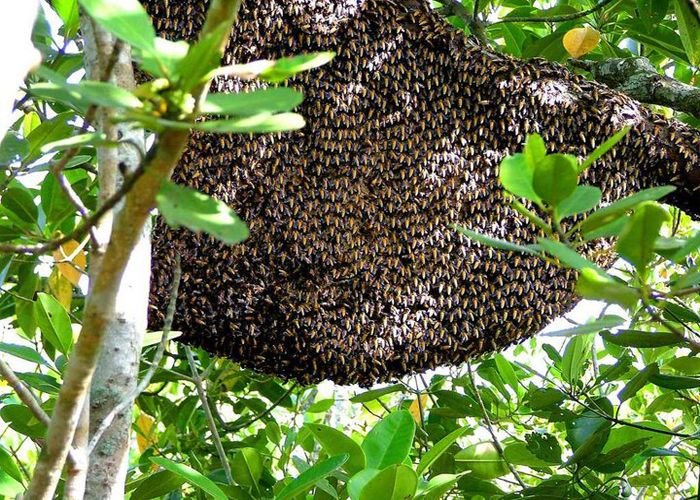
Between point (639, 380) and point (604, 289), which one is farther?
point (639, 380)

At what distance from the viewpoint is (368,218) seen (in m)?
1.32

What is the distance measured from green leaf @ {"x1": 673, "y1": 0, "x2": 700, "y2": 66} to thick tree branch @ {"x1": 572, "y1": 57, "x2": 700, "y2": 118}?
0.09 meters

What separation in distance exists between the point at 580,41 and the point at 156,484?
3.51 ft

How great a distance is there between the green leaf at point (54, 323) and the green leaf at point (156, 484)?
245 millimetres

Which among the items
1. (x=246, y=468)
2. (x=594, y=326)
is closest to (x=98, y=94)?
(x=594, y=326)

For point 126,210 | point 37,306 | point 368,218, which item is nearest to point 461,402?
point 368,218

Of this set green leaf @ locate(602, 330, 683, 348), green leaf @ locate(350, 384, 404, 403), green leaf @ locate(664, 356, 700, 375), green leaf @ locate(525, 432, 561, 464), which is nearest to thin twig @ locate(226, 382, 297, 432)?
green leaf @ locate(350, 384, 404, 403)

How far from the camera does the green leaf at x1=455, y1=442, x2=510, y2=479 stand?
66.8 inches

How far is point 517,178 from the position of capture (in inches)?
29.2

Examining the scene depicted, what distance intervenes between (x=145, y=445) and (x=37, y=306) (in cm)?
106

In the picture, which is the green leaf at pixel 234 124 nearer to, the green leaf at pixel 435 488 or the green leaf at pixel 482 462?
the green leaf at pixel 435 488

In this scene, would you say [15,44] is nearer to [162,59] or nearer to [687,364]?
[162,59]

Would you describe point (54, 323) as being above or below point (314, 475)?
above

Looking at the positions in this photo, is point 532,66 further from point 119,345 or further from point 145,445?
point 145,445
